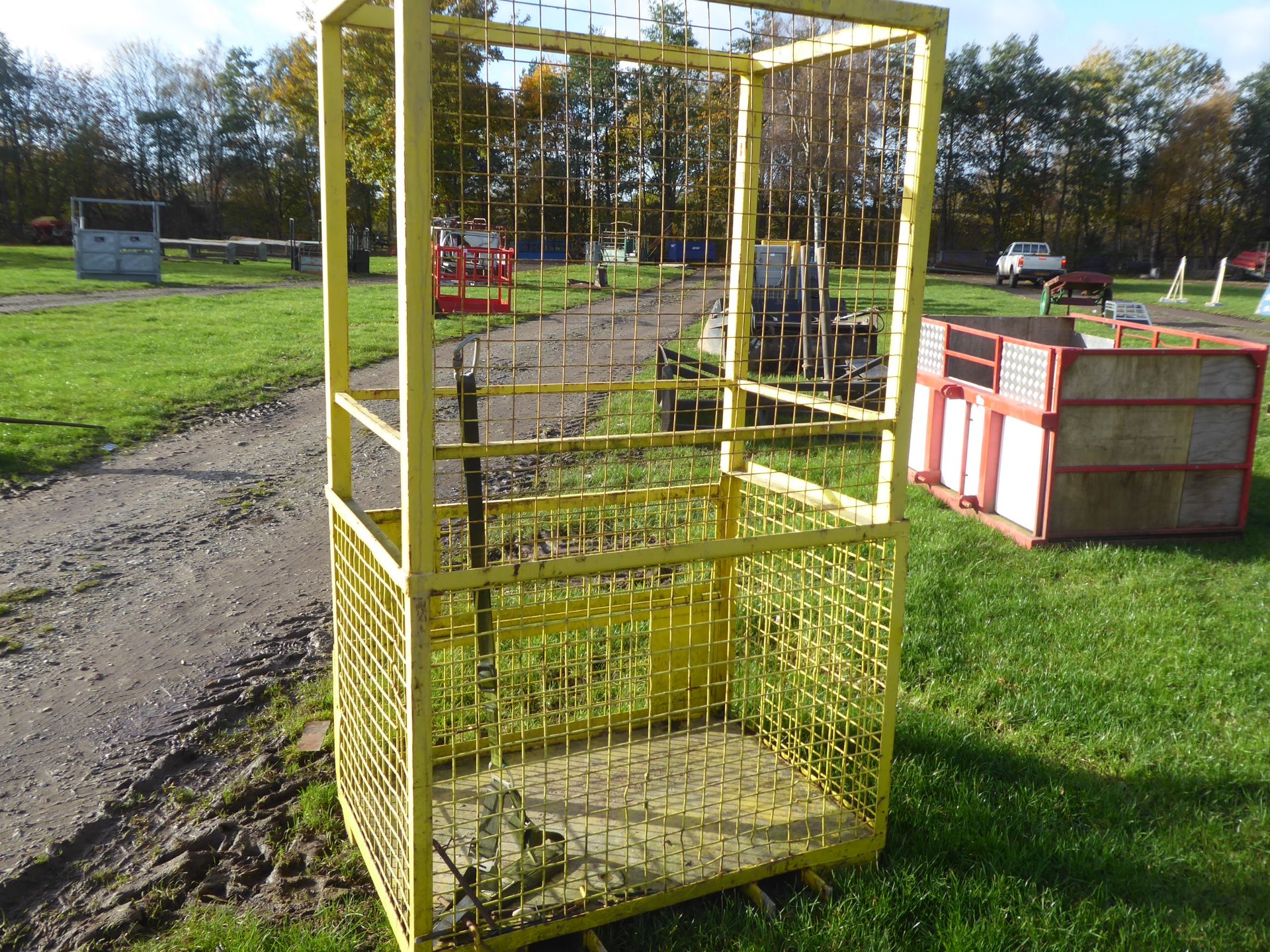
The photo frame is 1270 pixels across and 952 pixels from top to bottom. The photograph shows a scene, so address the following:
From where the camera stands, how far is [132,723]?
395 cm

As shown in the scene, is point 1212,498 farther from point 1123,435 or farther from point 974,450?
point 974,450

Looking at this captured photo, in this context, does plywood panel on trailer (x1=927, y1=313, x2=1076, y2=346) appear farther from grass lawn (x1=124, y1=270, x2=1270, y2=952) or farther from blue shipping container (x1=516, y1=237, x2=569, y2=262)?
blue shipping container (x1=516, y1=237, x2=569, y2=262)

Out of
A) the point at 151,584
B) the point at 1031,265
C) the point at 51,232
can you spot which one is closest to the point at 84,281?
the point at 151,584

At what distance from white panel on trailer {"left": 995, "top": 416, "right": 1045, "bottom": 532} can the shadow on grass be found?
3067 mm

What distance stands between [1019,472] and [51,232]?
41.2 metres

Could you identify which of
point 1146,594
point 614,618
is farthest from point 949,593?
point 614,618

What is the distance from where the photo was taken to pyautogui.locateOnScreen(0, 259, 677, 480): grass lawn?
8.64m

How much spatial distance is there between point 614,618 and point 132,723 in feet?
7.42

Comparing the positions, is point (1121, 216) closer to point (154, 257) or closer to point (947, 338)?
point (154, 257)

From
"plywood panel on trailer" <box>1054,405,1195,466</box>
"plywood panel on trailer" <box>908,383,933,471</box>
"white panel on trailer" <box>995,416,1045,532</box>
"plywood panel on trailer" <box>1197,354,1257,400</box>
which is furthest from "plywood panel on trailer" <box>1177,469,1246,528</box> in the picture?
"plywood panel on trailer" <box>908,383,933,471</box>

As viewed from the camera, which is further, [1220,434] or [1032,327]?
[1032,327]

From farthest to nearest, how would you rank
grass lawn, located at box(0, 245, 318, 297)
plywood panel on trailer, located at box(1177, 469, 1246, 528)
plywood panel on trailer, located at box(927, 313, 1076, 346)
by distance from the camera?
1. grass lawn, located at box(0, 245, 318, 297)
2. plywood panel on trailer, located at box(927, 313, 1076, 346)
3. plywood panel on trailer, located at box(1177, 469, 1246, 528)

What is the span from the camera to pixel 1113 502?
6.48 meters

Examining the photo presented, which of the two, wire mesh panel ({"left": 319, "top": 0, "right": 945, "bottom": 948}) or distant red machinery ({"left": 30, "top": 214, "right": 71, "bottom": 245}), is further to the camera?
distant red machinery ({"left": 30, "top": 214, "right": 71, "bottom": 245})
